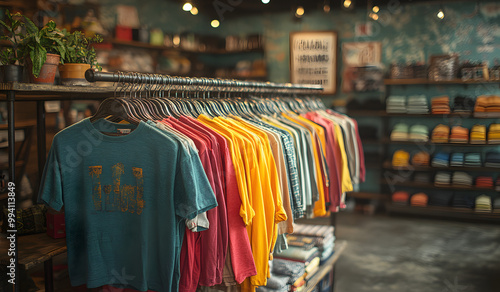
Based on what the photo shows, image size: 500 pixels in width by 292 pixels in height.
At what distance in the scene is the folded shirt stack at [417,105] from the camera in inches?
233

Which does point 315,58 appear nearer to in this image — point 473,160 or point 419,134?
point 419,134

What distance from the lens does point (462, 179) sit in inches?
225

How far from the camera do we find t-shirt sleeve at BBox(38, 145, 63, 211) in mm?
1817

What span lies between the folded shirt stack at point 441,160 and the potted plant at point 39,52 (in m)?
5.05

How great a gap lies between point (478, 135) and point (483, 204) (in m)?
0.86

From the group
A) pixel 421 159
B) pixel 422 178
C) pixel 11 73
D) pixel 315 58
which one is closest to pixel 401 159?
pixel 421 159

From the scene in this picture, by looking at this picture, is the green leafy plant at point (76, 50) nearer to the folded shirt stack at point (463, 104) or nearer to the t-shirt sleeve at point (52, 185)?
the t-shirt sleeve at point (52, 185)

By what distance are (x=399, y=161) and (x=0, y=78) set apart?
17.0 ft

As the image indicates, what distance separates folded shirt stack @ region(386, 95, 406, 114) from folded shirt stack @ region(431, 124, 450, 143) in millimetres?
482

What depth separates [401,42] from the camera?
625 centimetres

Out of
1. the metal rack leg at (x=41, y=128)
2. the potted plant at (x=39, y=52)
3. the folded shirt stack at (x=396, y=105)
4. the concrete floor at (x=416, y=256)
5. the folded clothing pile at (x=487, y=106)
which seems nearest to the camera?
the potted plant at (x=39, y=52)

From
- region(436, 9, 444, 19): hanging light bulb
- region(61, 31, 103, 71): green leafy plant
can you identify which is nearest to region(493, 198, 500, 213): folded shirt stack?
region(436, 9, 444, 19): hanging light bulb

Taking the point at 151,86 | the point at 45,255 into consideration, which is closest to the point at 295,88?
the point at 151,86

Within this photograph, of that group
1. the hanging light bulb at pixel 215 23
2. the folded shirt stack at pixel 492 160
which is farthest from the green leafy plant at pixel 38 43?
the hanging light bulb at pixel 215 23
